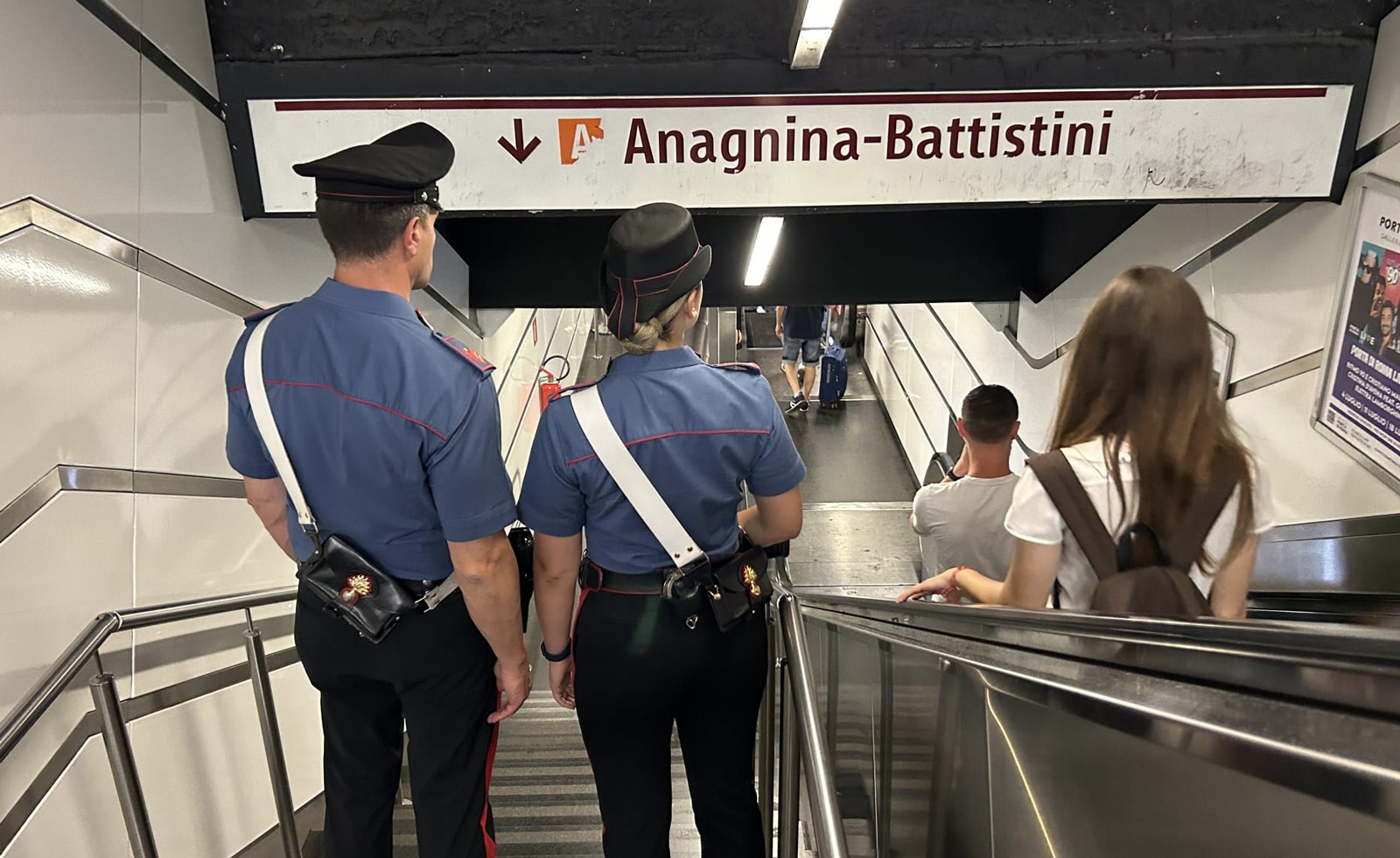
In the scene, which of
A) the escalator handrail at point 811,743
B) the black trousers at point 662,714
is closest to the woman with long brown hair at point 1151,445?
the escalator handrail at point 811,743

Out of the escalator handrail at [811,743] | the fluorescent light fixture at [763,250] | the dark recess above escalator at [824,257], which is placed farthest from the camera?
the dark recess above escalator at [824,257]

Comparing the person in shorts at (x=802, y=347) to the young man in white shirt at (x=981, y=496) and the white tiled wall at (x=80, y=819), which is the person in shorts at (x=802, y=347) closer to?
the young man in white shirt at (x=981, y=496)

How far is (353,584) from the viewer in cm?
160

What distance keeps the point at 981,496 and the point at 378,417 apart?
1.80 meters

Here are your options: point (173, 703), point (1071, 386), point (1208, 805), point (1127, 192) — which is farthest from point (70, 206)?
point (1127, 192)

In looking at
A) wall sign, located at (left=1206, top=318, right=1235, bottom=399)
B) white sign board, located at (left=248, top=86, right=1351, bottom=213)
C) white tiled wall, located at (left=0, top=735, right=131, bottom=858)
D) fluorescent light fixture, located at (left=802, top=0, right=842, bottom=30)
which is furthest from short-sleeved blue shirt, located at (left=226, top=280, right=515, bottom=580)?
wall sign, located at (left=1206, top=318, right=1235, bottom=399)

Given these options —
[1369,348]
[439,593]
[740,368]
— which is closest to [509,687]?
[439,593]

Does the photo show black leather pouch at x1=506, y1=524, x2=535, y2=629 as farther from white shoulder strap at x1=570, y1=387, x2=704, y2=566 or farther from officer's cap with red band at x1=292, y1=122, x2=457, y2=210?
officer's cap with red band at x1=292, y1=122, x2=457, y2=210

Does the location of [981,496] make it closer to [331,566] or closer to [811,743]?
[811,743]

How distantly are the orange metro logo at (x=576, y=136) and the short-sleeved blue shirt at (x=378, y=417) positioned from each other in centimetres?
113

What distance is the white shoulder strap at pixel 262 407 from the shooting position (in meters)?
1.56

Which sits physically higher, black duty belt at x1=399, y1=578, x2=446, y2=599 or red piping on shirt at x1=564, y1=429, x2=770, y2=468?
red piping on shirt at x1=564, y1=429, x2=770, y2=468

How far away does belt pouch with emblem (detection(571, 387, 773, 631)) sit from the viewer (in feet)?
5.28

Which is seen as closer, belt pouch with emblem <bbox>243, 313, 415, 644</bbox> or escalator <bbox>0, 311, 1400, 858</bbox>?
escalator <bbox>0, 311, 1400, 858</bbox>
